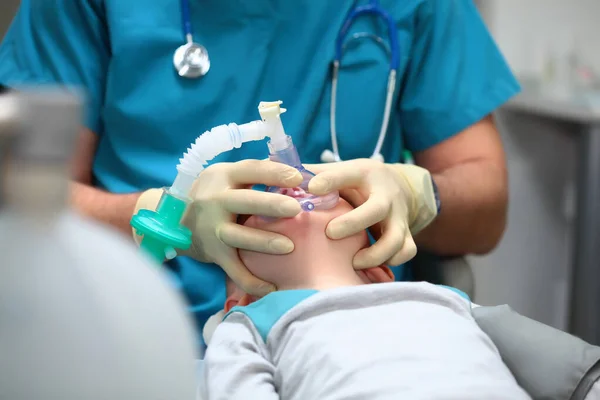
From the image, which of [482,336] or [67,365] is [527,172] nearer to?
[482,336]

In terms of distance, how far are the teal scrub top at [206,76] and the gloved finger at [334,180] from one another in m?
0.22

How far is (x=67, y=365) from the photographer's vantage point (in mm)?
260

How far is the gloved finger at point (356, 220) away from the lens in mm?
838

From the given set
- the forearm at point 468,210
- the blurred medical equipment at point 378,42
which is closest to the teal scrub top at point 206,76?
the blurred medical equipment at point 378,42

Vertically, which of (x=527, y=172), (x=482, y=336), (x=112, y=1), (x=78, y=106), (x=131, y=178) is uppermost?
(x=78, y=106)

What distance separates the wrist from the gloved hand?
0.25 m

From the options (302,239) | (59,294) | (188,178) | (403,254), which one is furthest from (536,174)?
(59,294)

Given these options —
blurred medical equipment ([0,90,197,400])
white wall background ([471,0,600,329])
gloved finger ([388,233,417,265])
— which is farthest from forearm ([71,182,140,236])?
white wall background ([471,0,600,329])

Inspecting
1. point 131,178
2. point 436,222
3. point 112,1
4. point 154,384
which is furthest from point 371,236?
point 154,384

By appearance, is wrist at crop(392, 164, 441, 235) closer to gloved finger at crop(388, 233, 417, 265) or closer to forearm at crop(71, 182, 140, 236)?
gloved finger at crop(388, 233, 417, 265)

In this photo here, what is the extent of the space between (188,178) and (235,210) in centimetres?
10

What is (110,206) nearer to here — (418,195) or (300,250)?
(300,250)

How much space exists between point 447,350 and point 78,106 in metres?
0.52

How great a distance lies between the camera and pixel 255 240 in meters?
0.83
